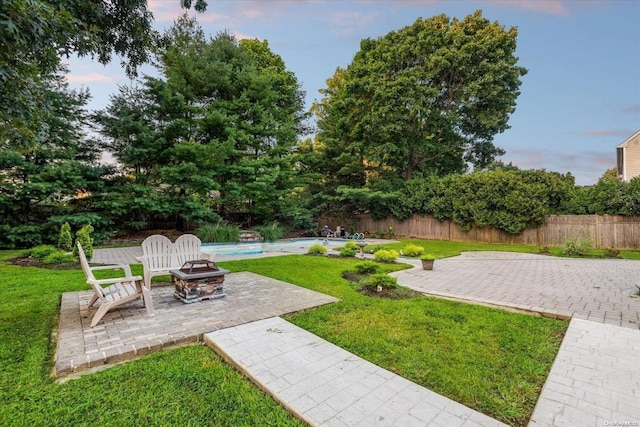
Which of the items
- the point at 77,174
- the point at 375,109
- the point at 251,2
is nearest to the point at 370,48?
the point at 375,109

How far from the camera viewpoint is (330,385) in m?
2.23

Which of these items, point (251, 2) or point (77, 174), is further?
point (77, 174)

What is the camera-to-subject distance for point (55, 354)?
9.02 feet

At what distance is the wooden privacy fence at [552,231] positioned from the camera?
11664mm

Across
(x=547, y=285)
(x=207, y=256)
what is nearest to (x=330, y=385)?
(x=207, y=256)

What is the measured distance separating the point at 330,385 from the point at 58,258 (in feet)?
28.5

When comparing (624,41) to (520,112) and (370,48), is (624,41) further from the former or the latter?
(370,48)

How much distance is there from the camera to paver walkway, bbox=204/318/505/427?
186cm

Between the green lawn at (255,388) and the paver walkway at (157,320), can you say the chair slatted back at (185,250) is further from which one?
the green lawn at (255,388)

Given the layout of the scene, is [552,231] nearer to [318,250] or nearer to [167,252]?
[318,250]

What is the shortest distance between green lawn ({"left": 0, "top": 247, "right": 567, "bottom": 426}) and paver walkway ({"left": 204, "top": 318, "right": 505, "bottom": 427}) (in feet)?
0.38

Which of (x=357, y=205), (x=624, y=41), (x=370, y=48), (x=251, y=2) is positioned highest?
(x=370, y=48)

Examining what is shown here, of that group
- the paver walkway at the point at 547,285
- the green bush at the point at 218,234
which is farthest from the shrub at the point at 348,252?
the green bush at the point at 218,234

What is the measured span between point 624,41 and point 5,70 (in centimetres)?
1546
